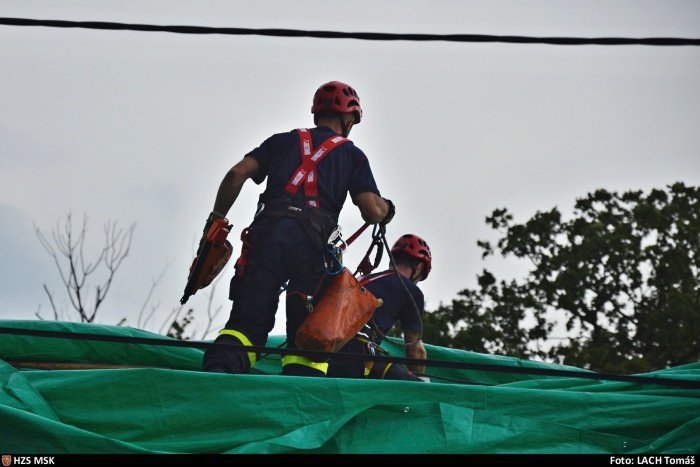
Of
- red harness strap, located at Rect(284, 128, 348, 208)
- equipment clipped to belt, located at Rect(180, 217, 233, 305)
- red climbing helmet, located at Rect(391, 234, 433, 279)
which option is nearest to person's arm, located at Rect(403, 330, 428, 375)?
red climbing helmet, located at Rect(391, 234, 433, 279)

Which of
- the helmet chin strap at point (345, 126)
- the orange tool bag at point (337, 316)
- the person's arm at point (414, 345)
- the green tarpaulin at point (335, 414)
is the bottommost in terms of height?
A: the green tarpaulin at point (335, 414)

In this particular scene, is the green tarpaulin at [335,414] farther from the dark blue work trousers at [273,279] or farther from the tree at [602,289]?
the tree at [602,289]

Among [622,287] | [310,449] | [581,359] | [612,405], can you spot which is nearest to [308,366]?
[310,449]

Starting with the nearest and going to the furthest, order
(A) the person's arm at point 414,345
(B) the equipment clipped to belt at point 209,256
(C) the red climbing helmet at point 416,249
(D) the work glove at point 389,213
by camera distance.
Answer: (B) the equipment clipped to belt at point 209,256, (D) the work glove at point 389,213, (A) the person's arm at point 414,345, (C) the red climbing helmet at point 416,249

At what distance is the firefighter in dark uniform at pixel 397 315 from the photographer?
5.80 metres

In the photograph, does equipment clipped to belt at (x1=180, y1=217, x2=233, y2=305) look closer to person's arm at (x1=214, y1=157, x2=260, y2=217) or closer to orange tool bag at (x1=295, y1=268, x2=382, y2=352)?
person's arm at (x1=214, y1=157, x2=260, y2=217)

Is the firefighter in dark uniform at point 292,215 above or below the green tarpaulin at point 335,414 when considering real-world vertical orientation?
above

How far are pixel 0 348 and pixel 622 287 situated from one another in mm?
11891

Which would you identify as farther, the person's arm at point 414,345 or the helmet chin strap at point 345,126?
the person's arm at point 414,345

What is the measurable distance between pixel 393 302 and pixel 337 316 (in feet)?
3.61

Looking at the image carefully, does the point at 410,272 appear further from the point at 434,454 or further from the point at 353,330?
the point at 434,454

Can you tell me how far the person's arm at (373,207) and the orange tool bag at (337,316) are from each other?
0.30 m

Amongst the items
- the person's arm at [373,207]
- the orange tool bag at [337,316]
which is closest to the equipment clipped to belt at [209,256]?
the orange tool bag at [337,316]

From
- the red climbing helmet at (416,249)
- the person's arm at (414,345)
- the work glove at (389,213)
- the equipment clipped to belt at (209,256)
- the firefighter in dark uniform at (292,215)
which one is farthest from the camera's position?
the red climbing helmet at (416,249)
